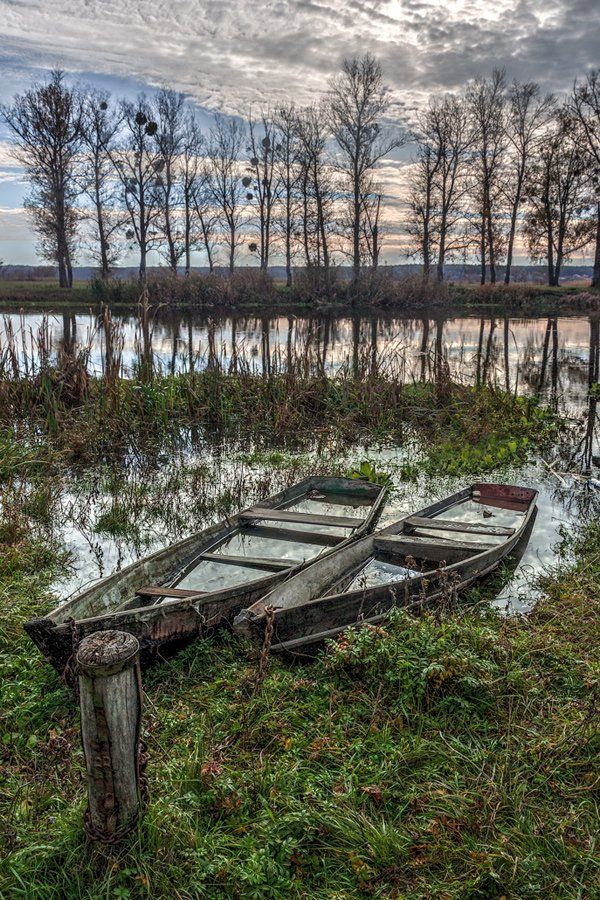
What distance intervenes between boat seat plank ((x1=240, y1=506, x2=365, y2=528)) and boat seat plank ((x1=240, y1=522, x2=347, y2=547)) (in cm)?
9

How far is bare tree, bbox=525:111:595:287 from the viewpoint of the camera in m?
37.2

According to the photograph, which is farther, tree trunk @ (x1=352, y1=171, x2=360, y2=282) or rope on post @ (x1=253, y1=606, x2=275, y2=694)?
tree trunk @ (x1=352, y1=171, x2=360, y2=282)

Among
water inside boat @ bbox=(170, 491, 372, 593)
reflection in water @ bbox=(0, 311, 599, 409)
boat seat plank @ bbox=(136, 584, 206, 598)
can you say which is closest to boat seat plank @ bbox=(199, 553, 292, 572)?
water inside boat @ bbox=(170, 491, 372, 593)

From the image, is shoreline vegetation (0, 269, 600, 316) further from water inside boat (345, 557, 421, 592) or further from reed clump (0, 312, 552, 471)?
water inside boat (345, 557, 421, 592)

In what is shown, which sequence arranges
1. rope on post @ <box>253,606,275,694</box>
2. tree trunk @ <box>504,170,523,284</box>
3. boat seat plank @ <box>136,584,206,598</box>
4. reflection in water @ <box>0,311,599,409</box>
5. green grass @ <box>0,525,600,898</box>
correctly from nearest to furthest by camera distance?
green grass @ <box>0,525,600,898</box>, rope on post @ <box>253,606,275,694</box>, boat seat plank @ <box>136,584,206,598</box>, reflection in water @ <box>0,311,599,409</box>, tree trunk @ <box>504,170,523,284</box>

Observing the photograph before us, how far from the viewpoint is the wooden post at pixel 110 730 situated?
86.5 inches

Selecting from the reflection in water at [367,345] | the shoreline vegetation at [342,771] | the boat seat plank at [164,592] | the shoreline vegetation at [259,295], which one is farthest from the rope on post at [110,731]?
the shoreline vegetation at [259,295]

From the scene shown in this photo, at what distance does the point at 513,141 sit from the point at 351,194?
10139 millimetres

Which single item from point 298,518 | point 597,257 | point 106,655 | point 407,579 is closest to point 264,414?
point 298,518

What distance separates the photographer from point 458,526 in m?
5.70

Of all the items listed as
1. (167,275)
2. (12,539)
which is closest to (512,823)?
(12,539)

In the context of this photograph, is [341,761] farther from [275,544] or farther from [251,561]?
[275,544]

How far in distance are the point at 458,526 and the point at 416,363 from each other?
35.4 feet

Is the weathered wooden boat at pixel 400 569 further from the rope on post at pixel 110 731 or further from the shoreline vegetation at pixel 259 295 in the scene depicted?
the shoreline vegetation at pixel 259 295
